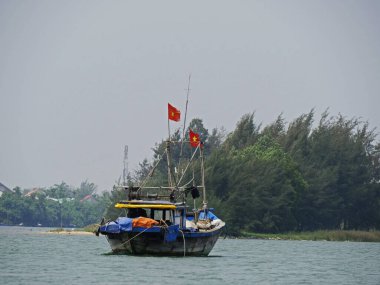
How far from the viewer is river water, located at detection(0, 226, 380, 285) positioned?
54.6 metres

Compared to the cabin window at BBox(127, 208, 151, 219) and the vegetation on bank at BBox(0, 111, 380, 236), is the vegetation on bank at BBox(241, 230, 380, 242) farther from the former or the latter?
the cabin window at BBox(127, 208, 151, 219)

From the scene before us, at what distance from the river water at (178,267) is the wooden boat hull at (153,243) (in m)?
0.69

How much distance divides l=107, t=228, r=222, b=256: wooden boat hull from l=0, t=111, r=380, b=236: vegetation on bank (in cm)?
4170

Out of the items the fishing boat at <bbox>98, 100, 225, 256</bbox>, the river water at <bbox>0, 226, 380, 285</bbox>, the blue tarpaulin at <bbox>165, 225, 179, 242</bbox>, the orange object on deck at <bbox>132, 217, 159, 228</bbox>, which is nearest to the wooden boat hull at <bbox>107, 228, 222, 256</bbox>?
the fishing boat at <bbox>98, 100, 225, 256</bbox>

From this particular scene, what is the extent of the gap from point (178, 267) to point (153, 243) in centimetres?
590

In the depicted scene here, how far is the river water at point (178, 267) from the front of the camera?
5456 centimetres

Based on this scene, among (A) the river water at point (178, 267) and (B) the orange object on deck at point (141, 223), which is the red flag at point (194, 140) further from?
(B) the orange object on deck at point (141, 223)

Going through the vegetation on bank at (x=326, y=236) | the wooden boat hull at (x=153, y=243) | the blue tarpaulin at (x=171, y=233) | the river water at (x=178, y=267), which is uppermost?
the vegetation on bank at (x=326, y=236)

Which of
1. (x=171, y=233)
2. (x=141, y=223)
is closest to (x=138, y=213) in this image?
(x=141, y=223)

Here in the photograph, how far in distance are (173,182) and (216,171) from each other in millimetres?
41507

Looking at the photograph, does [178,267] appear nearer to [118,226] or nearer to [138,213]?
[118,226]

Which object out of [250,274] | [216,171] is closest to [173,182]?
[250,274]

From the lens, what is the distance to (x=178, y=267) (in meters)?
60.8

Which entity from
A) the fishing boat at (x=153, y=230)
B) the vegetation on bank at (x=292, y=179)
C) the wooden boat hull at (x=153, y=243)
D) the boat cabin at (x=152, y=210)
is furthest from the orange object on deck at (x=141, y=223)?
the vegetation on bank at (x=292, y=179)
